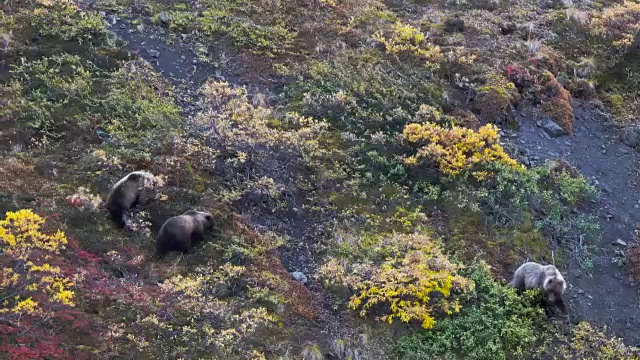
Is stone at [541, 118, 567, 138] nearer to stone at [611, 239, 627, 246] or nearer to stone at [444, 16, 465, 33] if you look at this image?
stone at [611, 239, 627, 246]

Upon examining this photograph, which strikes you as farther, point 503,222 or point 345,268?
point 503,222

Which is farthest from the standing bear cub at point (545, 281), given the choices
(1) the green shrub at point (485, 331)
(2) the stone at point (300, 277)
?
(2) the stone at point (300, 277)

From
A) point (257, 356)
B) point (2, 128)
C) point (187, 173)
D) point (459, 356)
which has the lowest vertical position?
point (459, 356)

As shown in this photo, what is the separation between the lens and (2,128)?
1430cm

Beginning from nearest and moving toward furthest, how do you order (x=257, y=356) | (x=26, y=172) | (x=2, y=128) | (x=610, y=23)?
(x=257, y=356), (x=26, y=172), (x=2, y=128), (x=610, y=23)

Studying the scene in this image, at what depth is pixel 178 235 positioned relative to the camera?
12.2 meters

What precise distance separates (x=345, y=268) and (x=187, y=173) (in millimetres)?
4629

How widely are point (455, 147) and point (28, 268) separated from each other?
1048 cm

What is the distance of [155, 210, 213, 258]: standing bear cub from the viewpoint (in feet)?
39.8

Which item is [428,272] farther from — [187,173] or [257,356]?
[187,173]

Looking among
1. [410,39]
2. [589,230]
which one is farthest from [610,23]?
[589,230]

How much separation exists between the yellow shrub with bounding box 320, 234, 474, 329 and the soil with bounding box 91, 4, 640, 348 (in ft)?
2.28

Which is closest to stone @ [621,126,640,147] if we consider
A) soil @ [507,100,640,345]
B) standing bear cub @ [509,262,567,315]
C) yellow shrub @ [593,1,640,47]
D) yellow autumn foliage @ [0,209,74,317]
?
soil @ [507,100,640,345]

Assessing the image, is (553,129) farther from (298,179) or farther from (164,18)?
(164,18)
